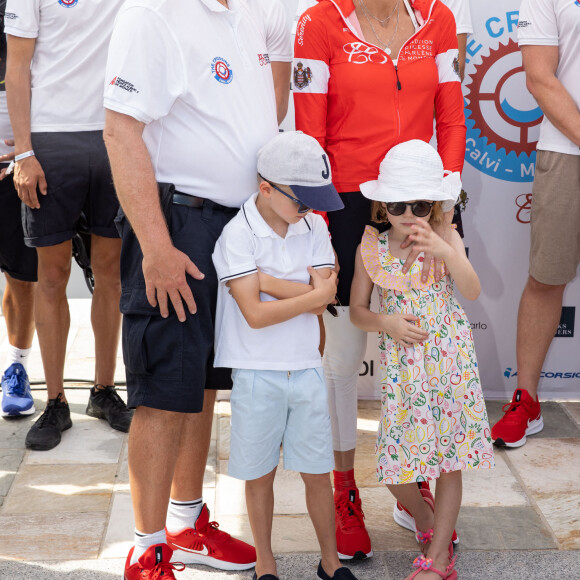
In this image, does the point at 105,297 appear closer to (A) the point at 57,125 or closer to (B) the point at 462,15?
(A) the point at 57,125

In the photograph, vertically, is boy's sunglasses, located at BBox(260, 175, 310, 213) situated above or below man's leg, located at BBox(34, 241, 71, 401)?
above

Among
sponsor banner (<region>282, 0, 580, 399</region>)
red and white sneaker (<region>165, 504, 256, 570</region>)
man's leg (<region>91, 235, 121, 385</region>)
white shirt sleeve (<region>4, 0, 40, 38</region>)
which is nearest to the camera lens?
red and white sneaker (<region>165, 504, 256, 570</region>)

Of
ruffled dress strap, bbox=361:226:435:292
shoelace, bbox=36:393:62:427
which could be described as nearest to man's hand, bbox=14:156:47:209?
shoelace, bbox=36:393:62:427

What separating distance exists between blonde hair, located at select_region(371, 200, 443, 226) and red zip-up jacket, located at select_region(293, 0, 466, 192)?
0.37 feet

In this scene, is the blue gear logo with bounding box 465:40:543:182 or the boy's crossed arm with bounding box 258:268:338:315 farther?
the blue gear logo with bounding box 465:40:543:182

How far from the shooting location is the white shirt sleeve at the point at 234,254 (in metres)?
2.26

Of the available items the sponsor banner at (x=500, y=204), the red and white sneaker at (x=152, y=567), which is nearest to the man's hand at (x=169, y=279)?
the red and white sneaker at (x=152, y=567)

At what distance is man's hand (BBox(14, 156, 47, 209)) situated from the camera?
3244mm

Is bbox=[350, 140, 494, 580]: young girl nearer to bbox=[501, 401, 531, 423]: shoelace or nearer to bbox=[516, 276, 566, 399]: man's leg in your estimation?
bbox=[501, 401, 531, 423]: shoelace

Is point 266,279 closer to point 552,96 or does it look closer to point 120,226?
point 120,226

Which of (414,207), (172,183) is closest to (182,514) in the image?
(172,183)

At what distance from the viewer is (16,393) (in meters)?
3.77

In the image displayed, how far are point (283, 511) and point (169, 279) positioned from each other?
114cm

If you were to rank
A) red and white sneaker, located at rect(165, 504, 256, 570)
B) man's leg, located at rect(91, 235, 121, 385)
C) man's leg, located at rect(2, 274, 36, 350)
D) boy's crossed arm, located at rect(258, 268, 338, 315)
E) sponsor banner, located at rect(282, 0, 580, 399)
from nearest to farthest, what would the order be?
boy's crossed arm, located at rect(258, 268, 338, 315)
red and white sneaker, located at rect(165, 504, 256, 570)
man's leg, located at rect(91, 235, 121, 385)
sponsor banner, located at rect(282, 0, 580, 399)
man's leg, located at rect(2, 274, 36, 350)
